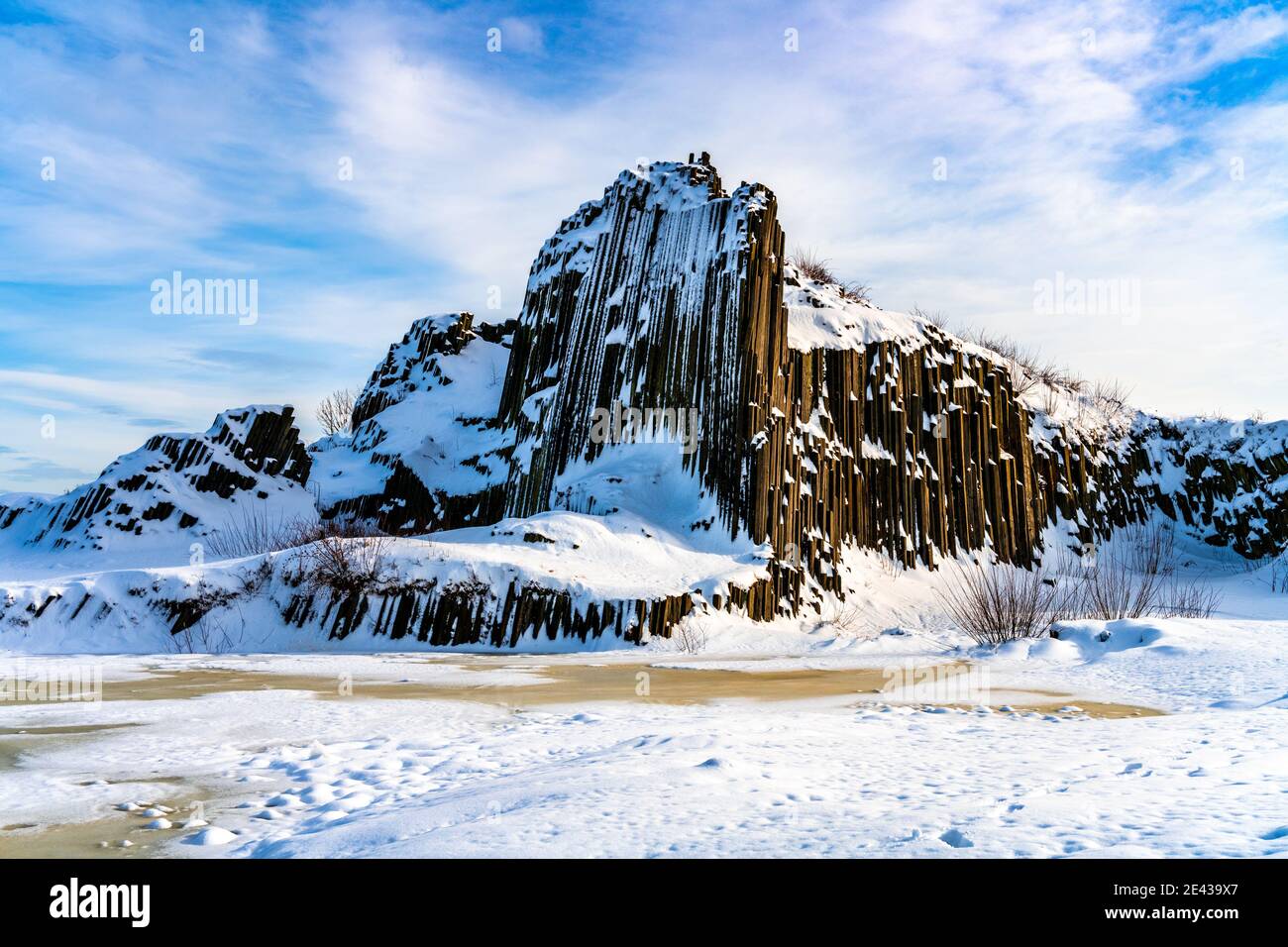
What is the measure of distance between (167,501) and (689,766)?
2401 centimetres

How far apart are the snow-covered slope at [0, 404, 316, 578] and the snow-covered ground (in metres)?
14.9

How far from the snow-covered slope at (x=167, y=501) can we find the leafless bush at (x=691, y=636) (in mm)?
12738

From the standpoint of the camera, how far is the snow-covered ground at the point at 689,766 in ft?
11.6

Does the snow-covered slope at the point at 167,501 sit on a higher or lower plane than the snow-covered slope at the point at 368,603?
higher

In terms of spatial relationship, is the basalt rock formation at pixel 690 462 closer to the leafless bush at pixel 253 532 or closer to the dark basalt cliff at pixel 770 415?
the dark basalt cliff at pixel 770 415

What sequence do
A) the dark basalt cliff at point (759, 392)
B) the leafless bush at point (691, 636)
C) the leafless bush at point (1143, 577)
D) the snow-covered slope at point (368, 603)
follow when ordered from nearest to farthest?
1. the snow-covered slope at point (368, 603)
2. the leafless bush at point (691, 636)
3. the leafless bush at point (1143, 577)
4. the dark basalt cliff at point (759, 392)

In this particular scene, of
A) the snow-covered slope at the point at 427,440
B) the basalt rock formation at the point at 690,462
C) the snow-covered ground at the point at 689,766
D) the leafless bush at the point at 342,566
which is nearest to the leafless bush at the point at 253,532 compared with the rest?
the basalt rock formation at the point at 690,462

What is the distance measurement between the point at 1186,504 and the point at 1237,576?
5.52 metres

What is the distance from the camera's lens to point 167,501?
2484 centimetres

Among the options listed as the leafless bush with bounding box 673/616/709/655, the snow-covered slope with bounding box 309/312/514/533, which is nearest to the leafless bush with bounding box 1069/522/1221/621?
the leafless bush with bounding box 673/616/709/655

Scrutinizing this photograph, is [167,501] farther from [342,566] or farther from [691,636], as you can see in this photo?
[691,636]

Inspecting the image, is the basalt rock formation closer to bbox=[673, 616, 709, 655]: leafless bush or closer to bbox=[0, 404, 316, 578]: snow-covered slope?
bbox=[0, 404, 316, 578]: snow-covered slope
